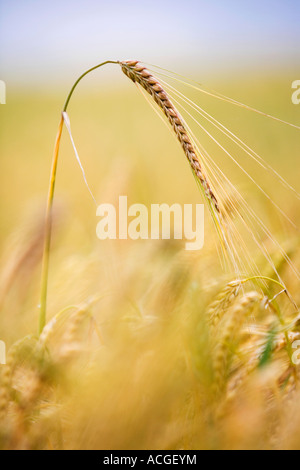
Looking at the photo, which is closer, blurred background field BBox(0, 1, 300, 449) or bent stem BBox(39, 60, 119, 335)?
blurred background field BBox(0, 1, 300, 449)

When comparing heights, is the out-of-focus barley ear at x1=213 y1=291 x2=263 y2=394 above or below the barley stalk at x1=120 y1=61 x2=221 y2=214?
below

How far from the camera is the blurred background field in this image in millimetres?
456

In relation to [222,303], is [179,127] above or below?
above

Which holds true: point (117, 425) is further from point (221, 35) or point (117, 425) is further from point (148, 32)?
point (221, 35)

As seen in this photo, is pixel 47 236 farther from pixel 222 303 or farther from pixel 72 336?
pixel 222 303

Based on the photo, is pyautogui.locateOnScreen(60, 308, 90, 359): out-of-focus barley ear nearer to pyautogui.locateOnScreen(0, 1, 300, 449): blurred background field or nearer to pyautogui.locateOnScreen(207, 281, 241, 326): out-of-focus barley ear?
pyautogui.locateOnScreen(0, 1, 300, 449): blurred background field

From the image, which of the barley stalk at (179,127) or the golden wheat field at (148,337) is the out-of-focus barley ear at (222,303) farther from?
the barley stalk at (179,127)

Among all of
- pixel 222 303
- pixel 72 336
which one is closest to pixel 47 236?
pixel 72 336

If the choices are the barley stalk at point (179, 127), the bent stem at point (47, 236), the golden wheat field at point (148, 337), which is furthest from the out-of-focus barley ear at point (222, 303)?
the bent stem at point (47, 236)

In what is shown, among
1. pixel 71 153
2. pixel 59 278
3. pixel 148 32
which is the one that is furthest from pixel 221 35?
pixel 59 278

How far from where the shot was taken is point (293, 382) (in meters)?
0.53

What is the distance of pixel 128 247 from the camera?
0.76m

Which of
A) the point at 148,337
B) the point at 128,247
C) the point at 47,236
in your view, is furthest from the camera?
the point at 128,247

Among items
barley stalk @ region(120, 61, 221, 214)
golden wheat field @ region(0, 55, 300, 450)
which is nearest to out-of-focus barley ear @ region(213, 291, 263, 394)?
golden wheat field @ region(0, 55, 300, 450)
